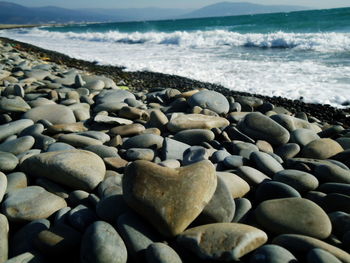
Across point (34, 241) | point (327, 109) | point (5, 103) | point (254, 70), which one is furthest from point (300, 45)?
point (34, 241)

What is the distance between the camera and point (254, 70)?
24.9 ft

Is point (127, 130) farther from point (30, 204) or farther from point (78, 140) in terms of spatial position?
point (30, 204)

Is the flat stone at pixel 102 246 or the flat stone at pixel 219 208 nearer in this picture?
the flat stone at pixel 102 246

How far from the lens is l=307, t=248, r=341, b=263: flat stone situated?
1291 mm

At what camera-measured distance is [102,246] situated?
1.38m

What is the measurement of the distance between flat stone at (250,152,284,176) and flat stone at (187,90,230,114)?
1246 mm

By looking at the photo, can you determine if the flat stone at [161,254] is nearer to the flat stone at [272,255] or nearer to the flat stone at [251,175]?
the flat stone at [272,255]

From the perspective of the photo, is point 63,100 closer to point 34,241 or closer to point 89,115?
point 89,115

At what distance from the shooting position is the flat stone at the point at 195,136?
8.91 feet

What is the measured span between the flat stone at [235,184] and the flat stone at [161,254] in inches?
25.0

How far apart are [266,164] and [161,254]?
1.14 meters

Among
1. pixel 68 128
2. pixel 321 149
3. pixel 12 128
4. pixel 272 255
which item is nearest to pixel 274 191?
pixel 272 255

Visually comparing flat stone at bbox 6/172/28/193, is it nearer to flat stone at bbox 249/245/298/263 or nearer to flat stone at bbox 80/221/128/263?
flat stone at bbox 80/221/128/263

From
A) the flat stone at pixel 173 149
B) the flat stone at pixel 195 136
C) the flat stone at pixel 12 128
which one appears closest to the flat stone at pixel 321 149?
the flat stone at pixel 195 136
